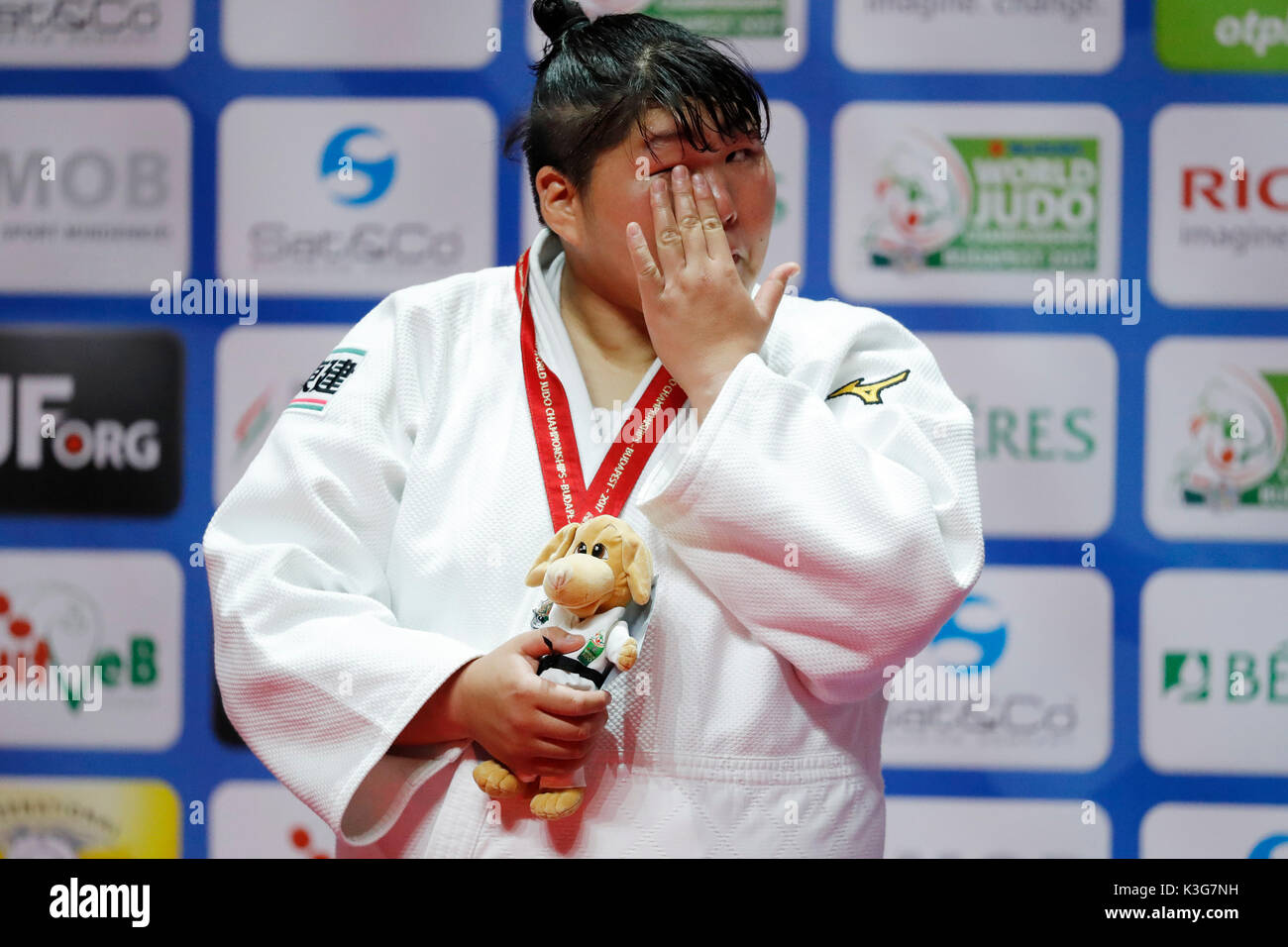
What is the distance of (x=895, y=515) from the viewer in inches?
42.6

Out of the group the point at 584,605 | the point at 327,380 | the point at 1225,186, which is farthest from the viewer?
the point at 1225,186

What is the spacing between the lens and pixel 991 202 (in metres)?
2.18

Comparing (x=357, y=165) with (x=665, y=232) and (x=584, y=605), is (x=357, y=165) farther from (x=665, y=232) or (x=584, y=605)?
(x=584, y=605)

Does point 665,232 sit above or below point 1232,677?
above

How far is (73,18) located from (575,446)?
5.60ft

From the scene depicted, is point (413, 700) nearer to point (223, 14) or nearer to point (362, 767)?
point (362, 767)

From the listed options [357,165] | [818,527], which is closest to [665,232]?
[818,527]

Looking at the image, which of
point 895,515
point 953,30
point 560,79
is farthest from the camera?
point 953,30

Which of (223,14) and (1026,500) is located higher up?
(223,14)

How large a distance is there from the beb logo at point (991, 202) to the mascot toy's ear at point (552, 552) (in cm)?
131

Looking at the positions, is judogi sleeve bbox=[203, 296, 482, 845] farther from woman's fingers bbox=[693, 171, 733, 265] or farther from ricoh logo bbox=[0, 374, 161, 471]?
ricoh logo bbox=[0, 374, 161, 471]

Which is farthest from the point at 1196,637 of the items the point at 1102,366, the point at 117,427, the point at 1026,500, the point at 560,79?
the point at 117,427

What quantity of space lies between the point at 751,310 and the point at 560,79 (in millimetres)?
364

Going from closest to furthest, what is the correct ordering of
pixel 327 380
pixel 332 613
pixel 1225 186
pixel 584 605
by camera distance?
1. pixel 584 605
2. pixel 332 613
3. pixel 327 380
4. pixel 1225 186
